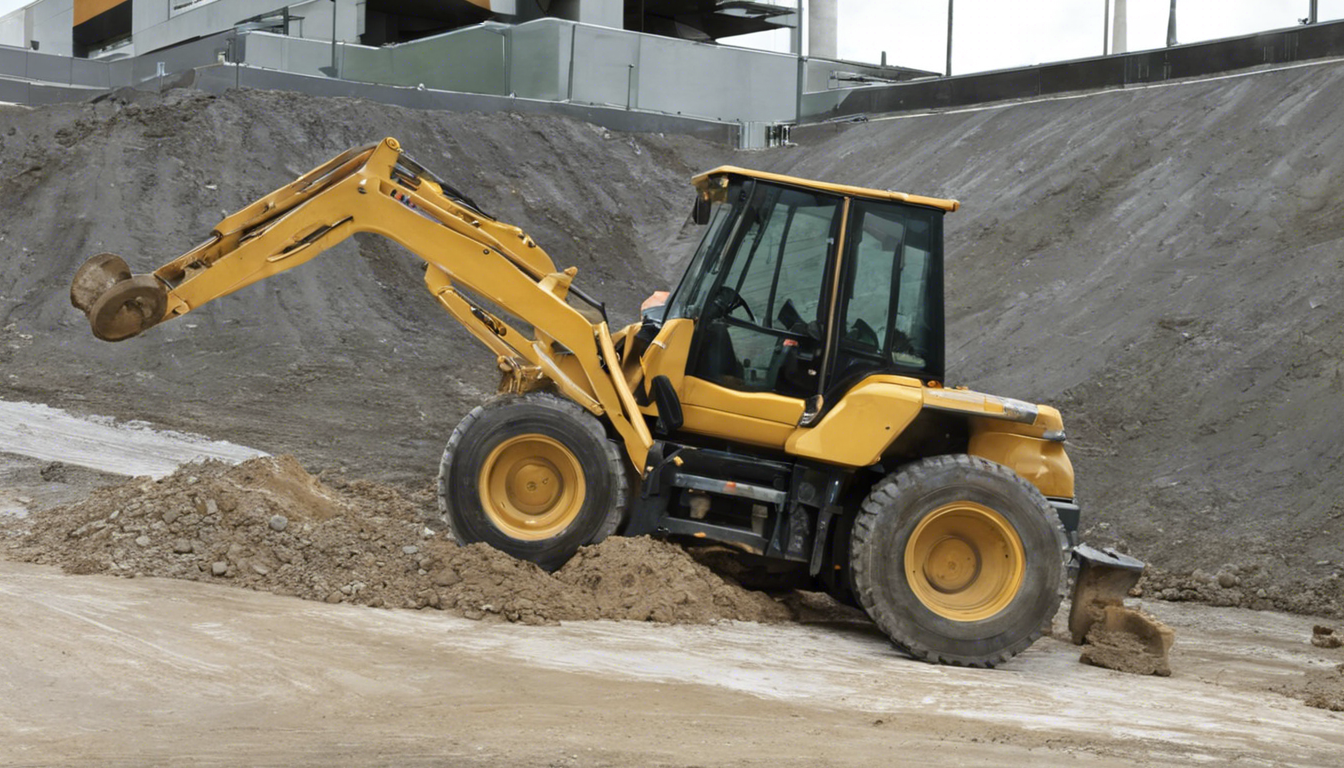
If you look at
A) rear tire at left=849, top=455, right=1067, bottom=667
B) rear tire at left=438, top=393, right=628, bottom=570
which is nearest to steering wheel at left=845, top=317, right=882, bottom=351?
rear tire at left=849, top=455, right=1067, bottom=667

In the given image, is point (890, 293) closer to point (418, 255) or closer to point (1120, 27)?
point (418, 255)

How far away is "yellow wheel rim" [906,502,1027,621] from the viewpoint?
7879mm

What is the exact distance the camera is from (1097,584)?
338 inches

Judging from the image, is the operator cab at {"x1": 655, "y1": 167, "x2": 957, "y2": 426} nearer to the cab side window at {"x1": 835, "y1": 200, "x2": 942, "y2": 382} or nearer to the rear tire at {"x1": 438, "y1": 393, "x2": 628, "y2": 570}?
the cab side window at {"x1": 835, "y1": 200, "x2": 942, "y2": 382}

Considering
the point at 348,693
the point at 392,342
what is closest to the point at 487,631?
the point at 348,693

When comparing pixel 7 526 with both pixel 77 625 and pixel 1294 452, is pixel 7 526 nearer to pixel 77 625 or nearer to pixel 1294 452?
pixel 77 625

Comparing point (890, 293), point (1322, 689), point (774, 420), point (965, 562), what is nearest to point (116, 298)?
point (774, 420)

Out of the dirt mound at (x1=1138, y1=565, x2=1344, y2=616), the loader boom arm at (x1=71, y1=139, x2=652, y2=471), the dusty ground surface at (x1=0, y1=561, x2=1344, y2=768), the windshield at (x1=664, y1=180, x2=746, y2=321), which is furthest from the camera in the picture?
the dirt mound at (x1=1138, y1=565, x2=1344, y2=616)

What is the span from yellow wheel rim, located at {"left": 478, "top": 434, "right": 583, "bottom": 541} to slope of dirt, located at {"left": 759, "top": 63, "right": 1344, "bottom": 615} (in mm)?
5024

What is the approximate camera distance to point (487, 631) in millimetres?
7312

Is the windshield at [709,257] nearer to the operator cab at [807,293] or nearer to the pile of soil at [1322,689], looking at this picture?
the operator cab at [807,293]

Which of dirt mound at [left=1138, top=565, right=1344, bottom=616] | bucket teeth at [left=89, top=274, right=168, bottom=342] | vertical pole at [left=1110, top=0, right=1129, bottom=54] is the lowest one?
dirt mound at [left=1138, top=565, right=1344, bottom=616]

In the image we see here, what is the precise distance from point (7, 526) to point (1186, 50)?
717 inches

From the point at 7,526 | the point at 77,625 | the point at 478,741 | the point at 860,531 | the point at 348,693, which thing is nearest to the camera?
the point at 478,741
